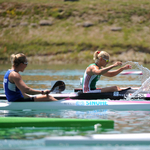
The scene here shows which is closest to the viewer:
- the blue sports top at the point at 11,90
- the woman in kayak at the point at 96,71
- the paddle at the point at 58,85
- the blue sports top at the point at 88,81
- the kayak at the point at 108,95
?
the blue sports top at the point at 11,90

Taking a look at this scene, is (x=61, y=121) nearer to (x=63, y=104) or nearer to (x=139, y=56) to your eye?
(x=63, y=104)

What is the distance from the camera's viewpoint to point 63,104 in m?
9.43

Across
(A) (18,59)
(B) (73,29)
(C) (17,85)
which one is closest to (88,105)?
(C) (17,85)

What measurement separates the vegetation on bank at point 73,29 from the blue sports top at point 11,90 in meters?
40.7

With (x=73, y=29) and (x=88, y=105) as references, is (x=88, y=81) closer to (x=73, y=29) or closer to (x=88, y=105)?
(x=88, y=105)

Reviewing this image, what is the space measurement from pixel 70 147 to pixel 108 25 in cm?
6026

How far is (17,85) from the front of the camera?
8.51 metres

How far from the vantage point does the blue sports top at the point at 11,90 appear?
8.67 m

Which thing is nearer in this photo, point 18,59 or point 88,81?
point 18,59

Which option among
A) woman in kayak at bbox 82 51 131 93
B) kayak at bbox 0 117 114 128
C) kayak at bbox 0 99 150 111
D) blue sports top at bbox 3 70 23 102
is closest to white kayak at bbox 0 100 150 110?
kayak at bbox 0 99 150 111

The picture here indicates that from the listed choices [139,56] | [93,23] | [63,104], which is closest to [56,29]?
[93,23]

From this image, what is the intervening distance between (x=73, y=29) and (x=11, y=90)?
5659cm

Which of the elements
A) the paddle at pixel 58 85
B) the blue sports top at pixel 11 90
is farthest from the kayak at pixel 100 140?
the paddle at pixel 58 85

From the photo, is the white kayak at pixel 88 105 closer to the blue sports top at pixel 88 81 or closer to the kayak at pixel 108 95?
the kayak at pixel 108 95
